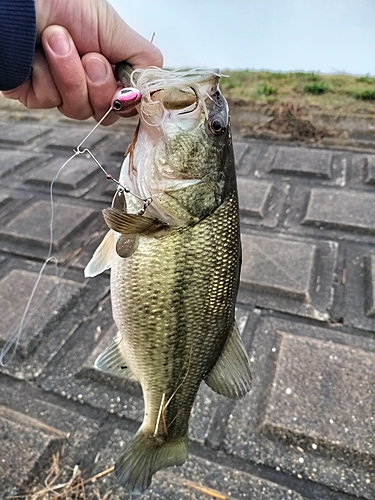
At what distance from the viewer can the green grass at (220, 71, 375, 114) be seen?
3.92 metres

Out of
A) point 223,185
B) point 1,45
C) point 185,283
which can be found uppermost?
point 1,45

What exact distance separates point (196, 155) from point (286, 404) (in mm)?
1043

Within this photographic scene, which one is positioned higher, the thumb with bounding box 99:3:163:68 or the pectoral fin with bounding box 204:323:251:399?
the thumb with bounding box 99:3:163:68

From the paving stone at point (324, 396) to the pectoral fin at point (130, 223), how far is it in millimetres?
930

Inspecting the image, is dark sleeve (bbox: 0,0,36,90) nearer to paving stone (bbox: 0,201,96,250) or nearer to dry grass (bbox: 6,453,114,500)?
dry grass (bbox: 6,453,114,500)

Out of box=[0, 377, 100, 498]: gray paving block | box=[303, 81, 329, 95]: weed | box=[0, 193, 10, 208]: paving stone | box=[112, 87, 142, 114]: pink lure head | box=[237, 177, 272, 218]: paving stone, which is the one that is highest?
box=[112, 87, 142, 114]: pink lure head

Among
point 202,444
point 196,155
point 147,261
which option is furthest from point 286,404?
point 196,155

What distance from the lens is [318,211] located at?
8.89 feet

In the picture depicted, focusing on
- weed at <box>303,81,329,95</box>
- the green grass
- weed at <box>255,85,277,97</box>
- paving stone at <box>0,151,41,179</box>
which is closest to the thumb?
paving stone at <box>0,151,41,179</box>

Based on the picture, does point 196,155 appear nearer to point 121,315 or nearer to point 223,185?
point 223,185

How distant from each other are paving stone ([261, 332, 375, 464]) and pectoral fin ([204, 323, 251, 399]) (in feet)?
1.69

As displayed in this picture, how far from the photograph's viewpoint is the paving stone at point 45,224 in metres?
2.56

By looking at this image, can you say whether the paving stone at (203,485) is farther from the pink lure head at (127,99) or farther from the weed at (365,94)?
the weed at (365,94)

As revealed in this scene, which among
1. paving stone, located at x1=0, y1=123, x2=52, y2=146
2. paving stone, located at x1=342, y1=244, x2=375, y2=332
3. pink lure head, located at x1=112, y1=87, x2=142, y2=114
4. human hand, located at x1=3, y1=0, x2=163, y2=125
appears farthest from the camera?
paving stone, located at x1=0, y1=123, x2=52, y2=146
